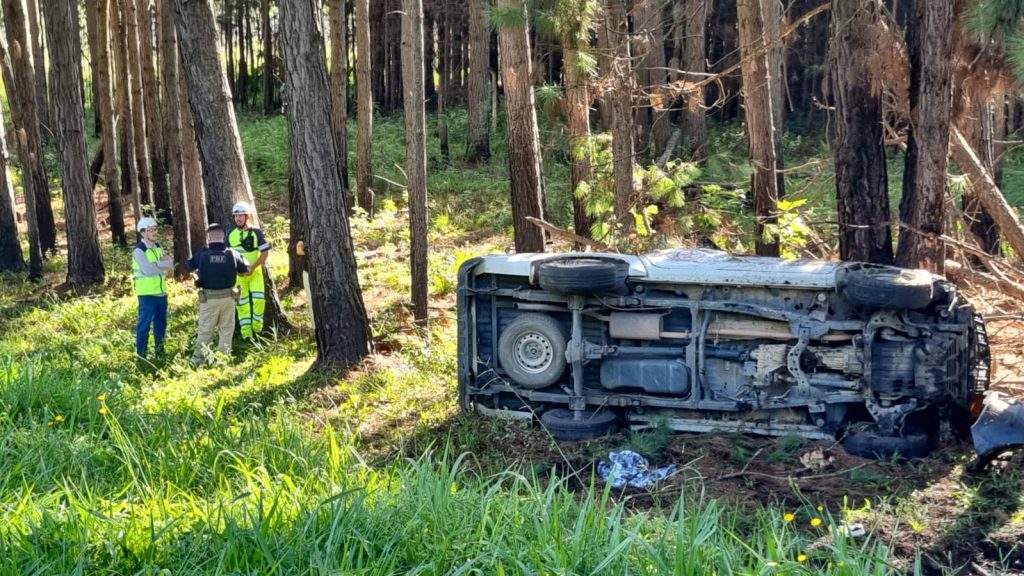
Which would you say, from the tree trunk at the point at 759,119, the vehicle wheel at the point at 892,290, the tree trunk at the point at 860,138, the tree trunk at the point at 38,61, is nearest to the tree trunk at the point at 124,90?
the tree trunk at the point at 38,61

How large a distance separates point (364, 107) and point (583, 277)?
43.2 feet

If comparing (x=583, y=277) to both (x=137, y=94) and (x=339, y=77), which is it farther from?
(x=137, y=94)

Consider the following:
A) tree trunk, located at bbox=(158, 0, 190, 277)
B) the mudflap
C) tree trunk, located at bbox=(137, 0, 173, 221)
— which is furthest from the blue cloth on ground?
tree trunk, located at bbox=(137, 0, 173, 221)

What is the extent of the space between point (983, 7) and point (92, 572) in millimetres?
8001

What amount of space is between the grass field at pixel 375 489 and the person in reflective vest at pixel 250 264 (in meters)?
0.34

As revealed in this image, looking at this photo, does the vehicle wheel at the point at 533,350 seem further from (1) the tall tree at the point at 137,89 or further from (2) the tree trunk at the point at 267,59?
(2) the tree trunk at the point at 267,59

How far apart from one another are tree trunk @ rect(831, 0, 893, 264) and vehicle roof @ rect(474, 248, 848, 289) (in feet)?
6.41

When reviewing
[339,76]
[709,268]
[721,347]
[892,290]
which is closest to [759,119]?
[709,268]

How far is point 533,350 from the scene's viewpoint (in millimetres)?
8867

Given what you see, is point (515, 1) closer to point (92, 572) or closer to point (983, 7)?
point (983, 7)

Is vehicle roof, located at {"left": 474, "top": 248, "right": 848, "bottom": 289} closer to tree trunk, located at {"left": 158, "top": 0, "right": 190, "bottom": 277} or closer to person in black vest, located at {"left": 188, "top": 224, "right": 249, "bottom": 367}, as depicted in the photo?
person in black vest, located at {"left": 188, "top": 224, "right": 249, "bottom": 367}

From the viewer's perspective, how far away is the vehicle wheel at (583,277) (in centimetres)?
836

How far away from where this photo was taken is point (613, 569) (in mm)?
4422

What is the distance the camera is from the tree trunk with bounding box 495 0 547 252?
13.2 metres
